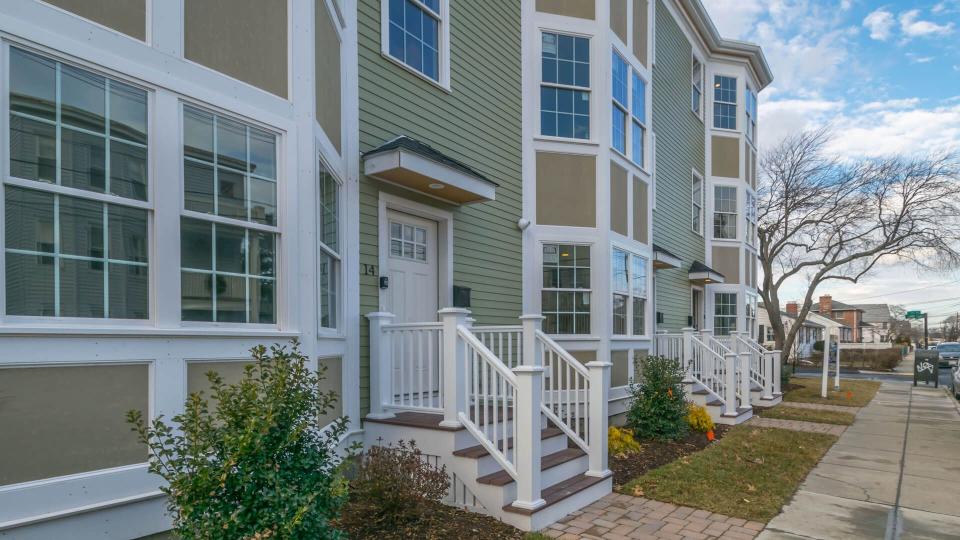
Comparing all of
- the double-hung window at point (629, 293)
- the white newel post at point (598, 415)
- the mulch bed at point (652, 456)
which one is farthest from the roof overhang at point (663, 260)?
the white newel post at point (598, 415)

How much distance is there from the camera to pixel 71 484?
2.88m

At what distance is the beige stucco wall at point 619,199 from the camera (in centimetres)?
893

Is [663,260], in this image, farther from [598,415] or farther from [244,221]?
[244,221]

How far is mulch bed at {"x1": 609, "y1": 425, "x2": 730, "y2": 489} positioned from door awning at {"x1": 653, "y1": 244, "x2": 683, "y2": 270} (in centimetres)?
349

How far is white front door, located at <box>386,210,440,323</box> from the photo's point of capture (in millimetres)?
6258

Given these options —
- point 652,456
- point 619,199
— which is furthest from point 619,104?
point 652,456

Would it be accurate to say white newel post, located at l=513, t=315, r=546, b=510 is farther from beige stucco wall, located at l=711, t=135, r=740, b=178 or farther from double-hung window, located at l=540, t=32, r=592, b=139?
beige stucco wall, located at l=711, t=135, r=740, b=178

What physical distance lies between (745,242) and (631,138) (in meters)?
8.15

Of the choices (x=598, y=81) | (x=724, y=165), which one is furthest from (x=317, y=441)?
(x=724, y=165)

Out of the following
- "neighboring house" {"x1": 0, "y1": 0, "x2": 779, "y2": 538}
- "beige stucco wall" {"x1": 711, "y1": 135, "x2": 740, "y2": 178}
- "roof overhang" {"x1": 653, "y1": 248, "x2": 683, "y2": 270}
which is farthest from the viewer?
"beige stucco wall" {"x1": 711, "y1": 135, "x2": 740, "y2": 178}

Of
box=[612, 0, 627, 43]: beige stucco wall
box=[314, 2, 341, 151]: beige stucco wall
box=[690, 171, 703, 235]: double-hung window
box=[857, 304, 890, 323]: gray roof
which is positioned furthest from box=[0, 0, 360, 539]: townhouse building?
box=[857, 304, 890, 323]: gray roof

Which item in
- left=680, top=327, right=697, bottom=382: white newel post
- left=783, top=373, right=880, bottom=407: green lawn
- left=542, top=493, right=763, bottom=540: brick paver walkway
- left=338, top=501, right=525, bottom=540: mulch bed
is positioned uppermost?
left=680, top=327, right=697, bottom=382: white newel post

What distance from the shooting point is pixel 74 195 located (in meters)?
2.97

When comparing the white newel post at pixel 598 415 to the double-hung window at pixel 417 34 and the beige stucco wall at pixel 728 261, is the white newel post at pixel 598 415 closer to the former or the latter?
the double-hung window at pixel 417 34
